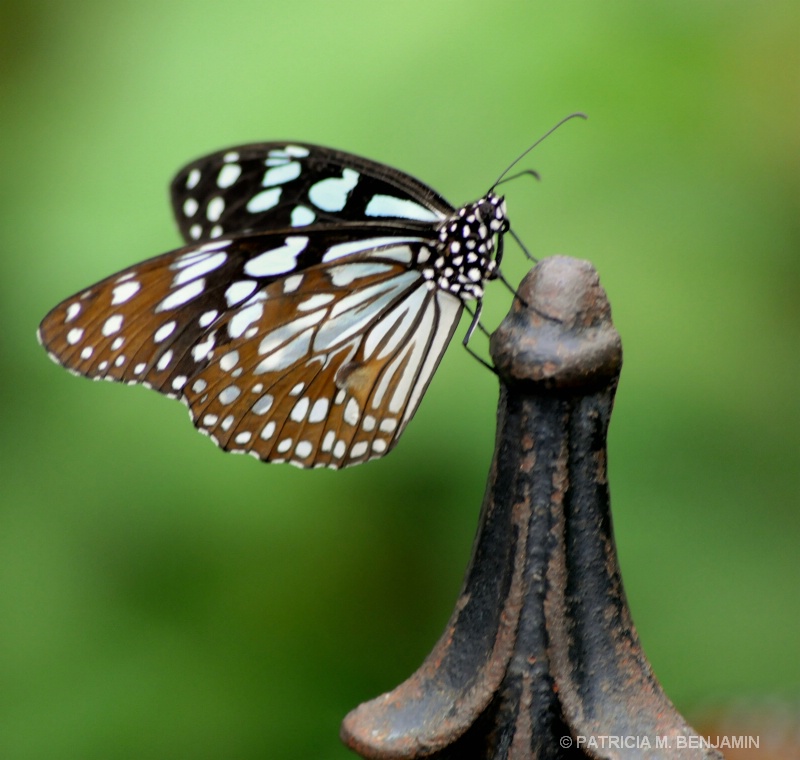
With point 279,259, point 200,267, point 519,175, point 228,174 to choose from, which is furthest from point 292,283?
point 519,175

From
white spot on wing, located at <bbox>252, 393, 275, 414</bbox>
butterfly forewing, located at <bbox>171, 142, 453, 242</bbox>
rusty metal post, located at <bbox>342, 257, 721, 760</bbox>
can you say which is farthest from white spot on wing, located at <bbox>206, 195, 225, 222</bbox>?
rusty metal post, located at <bbox>342, 257, 721, 760</bbox>

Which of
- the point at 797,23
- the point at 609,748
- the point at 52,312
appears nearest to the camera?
the point at 609,748

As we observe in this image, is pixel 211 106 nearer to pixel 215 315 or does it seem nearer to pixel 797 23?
pixel 215 315

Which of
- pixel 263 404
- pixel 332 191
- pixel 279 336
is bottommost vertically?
pixel 263 404

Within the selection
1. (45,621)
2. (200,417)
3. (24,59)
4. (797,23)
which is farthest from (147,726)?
(797,23)

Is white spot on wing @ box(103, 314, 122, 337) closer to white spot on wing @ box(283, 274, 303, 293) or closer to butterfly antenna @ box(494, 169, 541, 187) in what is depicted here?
white spot on wing @ box(283, 274, 303, 293)

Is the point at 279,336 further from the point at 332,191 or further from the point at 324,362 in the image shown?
the point at 332,191

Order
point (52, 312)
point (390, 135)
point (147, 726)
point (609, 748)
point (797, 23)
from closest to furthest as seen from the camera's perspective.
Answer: point (609, 748) < point (52, 312) < point (147, 726) < point (390, 135) < point (797, 23)
